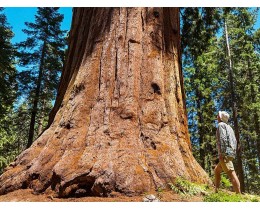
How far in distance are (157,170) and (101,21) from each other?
3210mm

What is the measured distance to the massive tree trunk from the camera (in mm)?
3846

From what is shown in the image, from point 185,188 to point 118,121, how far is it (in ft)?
4.65

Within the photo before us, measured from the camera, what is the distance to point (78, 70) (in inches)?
216

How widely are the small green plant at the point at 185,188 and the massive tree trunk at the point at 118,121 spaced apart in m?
0.10

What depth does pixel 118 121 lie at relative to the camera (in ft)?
14.5

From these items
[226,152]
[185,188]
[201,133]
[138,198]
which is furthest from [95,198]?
[201,133]

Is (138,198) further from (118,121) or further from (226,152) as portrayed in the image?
(226,152)

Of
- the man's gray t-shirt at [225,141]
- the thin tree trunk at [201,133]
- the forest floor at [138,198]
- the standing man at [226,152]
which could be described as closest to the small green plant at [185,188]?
the forest floor at [138,198]

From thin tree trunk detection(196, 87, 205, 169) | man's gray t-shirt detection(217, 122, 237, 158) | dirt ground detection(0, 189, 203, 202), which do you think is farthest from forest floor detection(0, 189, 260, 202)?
thin tree trunk detection(196, 87, 205, 169)

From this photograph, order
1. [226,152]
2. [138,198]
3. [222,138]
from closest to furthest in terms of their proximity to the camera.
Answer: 1. [138,198]
2. [226,152]
3. [222,138]

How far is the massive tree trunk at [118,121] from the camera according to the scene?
3846 millimetres

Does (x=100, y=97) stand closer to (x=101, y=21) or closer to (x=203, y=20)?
(x=101, y=21)

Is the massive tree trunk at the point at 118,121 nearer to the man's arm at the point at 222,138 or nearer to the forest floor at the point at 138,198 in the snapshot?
the forest floor at the point at 138,198

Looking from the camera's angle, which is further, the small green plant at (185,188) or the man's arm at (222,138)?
the man's arm at (222,138)
